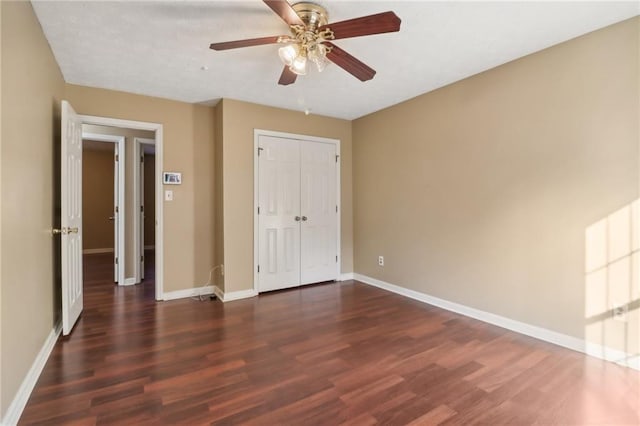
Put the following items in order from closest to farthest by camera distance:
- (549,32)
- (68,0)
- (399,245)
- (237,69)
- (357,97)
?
1. (68,0)
2. (549,32)
3. (237,69)
4. (357,97)
5. (399,245)

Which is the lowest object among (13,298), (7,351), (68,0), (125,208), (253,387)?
(253,387)

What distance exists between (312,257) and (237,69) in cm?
254

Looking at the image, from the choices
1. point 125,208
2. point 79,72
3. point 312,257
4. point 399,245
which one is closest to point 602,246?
point 399,245

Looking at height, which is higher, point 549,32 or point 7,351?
point 549,32

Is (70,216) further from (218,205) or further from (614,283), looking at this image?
(614,283)

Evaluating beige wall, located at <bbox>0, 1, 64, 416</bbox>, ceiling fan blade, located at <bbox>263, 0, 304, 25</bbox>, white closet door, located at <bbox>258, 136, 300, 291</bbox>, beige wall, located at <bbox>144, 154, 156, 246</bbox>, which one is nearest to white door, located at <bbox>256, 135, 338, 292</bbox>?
white closet door, located at <bbox>258, 136, 300, 291</bbox>

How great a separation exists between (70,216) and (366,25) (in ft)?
9.29

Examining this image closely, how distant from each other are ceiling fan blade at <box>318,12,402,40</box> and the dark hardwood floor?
2123 mm

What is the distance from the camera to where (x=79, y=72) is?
116 inches

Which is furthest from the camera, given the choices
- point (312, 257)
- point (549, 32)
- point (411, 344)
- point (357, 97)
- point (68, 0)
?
point (312, 257)

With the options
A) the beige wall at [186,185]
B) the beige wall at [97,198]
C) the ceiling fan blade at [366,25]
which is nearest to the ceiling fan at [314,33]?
the ceiling fan blade at [366,25]

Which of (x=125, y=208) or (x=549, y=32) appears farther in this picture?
(x=125, y=208)

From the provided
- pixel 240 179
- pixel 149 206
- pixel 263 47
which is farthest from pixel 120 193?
pixel 263 47

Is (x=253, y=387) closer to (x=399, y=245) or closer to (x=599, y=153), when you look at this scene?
(x=399, y=245)
